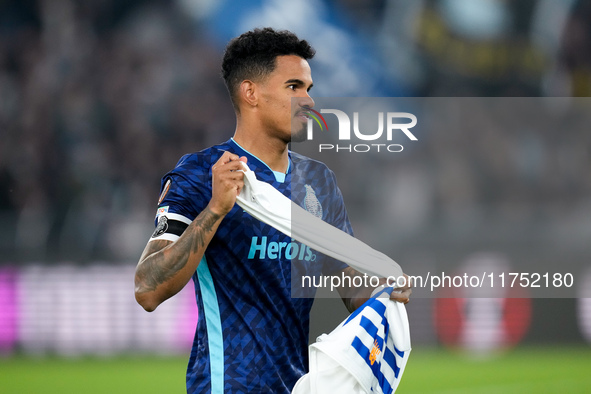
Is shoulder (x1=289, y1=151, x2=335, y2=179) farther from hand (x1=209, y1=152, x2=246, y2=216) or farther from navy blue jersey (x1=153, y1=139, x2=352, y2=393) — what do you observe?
hand (x1=209, y1=152, x2=246, y2=216)

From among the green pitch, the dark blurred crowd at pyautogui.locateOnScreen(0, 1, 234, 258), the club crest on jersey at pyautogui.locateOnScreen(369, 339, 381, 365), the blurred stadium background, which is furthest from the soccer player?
the dark blurred crowd at pyautogui.locateOnScreen(0, 1, 234, 258)

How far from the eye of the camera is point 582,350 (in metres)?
9.52

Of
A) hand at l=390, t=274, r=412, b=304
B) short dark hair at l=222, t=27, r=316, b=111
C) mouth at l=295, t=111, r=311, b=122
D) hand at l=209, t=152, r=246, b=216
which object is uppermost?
short dark hair at l=222, t=27, r=316, b=111

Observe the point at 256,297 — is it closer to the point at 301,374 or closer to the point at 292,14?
the point at 301,374

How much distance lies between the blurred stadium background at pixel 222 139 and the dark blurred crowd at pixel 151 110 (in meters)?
0.03

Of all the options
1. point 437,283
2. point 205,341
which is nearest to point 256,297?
point 205,341

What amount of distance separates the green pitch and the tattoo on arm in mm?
5357

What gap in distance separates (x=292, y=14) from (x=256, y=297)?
34.7ft

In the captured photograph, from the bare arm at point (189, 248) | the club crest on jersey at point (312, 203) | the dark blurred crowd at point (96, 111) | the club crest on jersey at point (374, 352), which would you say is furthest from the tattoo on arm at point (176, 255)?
the dark blurred crowd at point (96, 111)

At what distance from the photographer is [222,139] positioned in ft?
37.4

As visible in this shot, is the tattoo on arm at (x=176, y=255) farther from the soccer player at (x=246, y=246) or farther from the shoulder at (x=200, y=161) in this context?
the shoulder at (x=200, y=161)

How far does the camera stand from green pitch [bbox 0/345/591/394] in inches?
310

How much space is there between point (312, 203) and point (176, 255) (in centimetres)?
69

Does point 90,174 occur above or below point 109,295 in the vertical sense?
above
